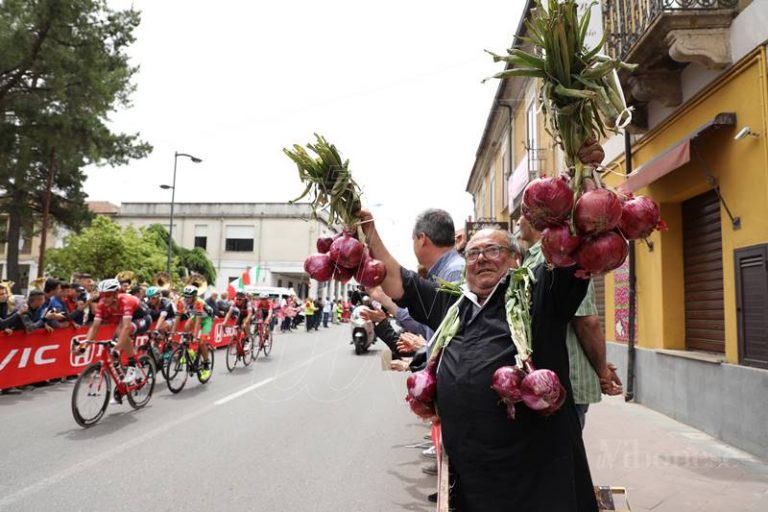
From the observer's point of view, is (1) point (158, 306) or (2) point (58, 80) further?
(2) point (58, 80)

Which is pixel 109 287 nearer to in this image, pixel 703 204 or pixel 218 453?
pixel 218 453

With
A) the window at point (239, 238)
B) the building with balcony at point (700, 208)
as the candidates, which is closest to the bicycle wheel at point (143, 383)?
the building with balcony at point (700, 208)

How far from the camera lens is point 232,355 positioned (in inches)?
507

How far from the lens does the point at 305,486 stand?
15.7 ft

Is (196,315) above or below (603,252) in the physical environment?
below

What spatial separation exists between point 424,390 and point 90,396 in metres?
6.56

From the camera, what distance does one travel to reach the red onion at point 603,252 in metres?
1.26

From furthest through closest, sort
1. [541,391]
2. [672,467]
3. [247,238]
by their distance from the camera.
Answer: [247,238] → [672,467] → [541,391]

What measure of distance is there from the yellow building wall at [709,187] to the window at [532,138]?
562 centimetres

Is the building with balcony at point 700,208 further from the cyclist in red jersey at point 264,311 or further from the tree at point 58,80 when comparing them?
the tree at point 58,80

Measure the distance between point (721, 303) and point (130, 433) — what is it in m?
7.96

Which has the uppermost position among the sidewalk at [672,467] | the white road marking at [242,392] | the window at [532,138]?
the window at [532,138]

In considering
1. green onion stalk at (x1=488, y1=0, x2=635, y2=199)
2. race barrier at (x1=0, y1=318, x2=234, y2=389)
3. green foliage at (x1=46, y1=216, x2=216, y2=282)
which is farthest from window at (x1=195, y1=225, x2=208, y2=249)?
green onion stalk at (x1=488, y1=0, x2=635, y2=199)

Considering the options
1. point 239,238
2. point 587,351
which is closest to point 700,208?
point 587,351
